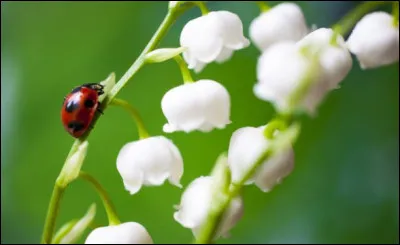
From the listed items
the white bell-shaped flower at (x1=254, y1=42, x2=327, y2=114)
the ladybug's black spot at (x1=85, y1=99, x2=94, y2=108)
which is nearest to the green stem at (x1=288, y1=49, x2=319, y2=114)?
the white bell-shaped flower at (x1=254, y1=42, x2=327, y2=114)

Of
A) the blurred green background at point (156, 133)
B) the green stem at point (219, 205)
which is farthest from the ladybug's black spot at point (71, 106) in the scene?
the blurred green background at point (156, 133)

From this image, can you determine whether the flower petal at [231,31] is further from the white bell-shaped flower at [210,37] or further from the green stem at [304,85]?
the green stem at [304,85]

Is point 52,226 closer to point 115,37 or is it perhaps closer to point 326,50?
point 326,50

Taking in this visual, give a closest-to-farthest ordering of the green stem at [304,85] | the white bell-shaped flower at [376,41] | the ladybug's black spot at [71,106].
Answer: the green stem at [304,85] → the white bell-shaped flower at [376,41] → the ladybug's black spot at [71,106]

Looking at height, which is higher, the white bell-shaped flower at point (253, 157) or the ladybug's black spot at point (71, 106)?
the white bell-shaped flower at point (253, 157)

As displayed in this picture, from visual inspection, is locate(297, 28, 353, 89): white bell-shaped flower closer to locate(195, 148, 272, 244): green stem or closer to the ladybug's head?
locate(195, 148, 272, 244): green stem

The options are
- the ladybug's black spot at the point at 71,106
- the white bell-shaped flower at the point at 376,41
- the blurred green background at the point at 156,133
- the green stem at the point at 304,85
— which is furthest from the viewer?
the blurred green background at the point at 156,133

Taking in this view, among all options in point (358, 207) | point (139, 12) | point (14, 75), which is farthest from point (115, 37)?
point (358, 207)

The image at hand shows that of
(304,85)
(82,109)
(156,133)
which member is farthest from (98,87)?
(156,133)
